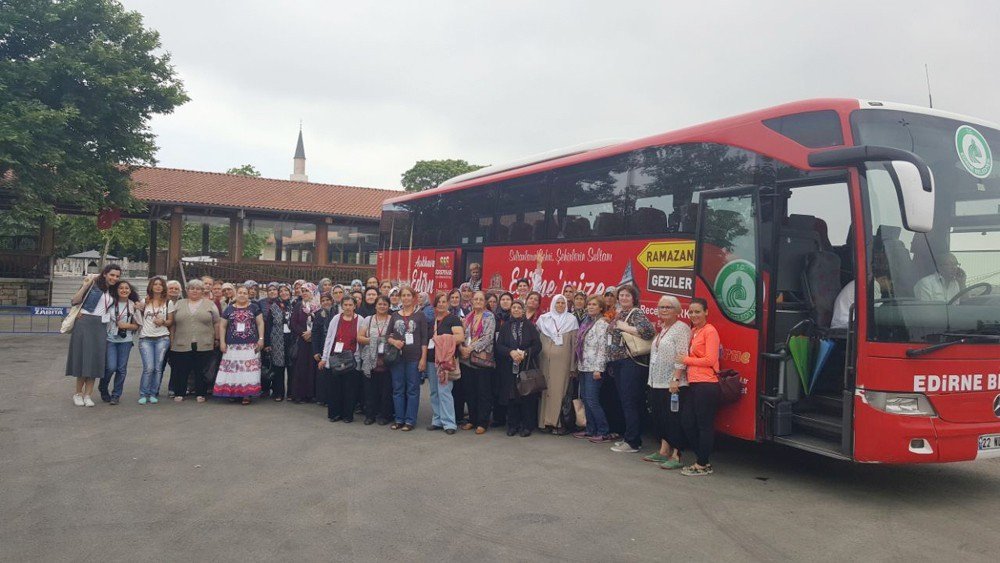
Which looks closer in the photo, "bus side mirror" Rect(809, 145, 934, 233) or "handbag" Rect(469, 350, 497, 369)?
"bus side mirror" Rect(809, 145, 934, 233)

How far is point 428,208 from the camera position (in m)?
13.1

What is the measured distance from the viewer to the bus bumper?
5.28 meters

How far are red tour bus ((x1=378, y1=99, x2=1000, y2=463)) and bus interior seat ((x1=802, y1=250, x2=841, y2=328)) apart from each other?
0.5 inches

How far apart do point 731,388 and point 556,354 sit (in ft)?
7.85

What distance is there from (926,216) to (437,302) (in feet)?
16.8

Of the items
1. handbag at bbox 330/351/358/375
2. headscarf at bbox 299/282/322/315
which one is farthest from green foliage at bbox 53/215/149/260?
handbag at bbox 330/351/358/375

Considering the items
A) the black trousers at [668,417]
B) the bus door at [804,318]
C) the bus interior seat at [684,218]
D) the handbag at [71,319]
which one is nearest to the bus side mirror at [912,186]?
the bus door at [804,318]

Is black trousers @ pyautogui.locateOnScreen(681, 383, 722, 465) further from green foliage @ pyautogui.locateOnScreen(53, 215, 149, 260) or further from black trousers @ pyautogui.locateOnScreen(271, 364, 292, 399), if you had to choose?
green foliage @ pyautogui.locateOnScreen(53, 215, 149, 260)

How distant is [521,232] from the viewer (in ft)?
32.5

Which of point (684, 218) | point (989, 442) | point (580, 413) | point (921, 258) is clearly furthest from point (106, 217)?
point (989, 442)

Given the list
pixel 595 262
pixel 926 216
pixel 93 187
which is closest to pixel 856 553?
pixel 926 216

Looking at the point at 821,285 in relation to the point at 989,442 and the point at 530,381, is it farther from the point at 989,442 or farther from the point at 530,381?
the point at 530,381

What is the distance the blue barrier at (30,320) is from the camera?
16922mm

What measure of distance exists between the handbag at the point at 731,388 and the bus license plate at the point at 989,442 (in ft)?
6.04
